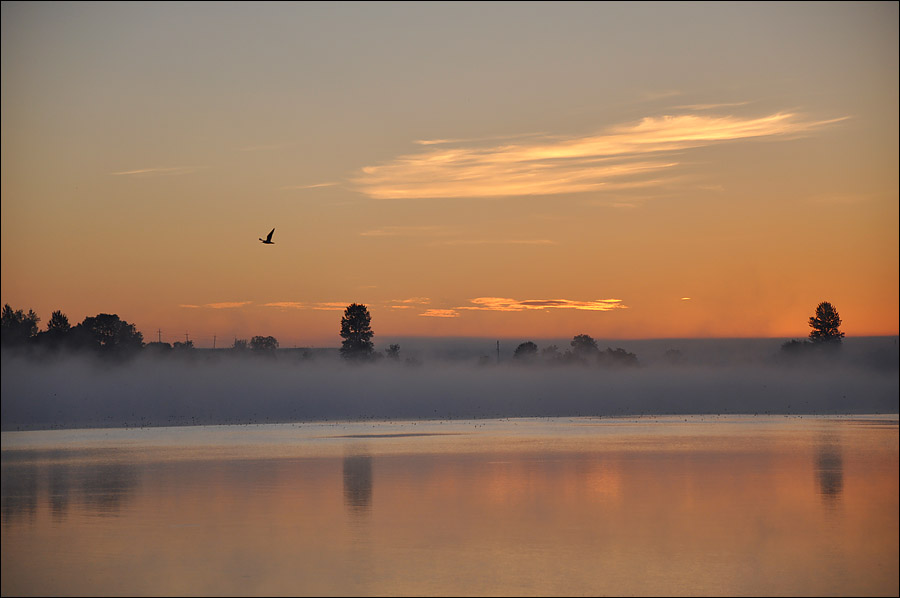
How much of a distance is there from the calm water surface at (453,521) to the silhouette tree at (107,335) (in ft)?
220

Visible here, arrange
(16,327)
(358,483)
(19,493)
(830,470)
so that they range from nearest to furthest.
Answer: (19,493), (358,483), (830,470), (16,327)

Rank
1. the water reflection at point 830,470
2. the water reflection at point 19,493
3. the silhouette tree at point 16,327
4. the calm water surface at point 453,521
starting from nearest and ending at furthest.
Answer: the calm water surface at point 453,521, the water reflection at point 19,493, the water reflection at point 830,470, the silhouette tree at point 16,327

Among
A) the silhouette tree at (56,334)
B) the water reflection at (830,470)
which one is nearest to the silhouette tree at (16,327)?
the silhouette tree at (56,334)

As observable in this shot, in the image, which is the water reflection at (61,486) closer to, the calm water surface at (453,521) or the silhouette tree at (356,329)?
the calm water surface at (453,521)

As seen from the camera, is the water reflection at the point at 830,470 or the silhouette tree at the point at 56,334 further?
the silhouette tree at the point at 56,334

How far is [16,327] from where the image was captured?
132625mm

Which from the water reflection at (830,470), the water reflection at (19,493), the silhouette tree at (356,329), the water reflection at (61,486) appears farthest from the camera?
the silhouette tree at (356,329)

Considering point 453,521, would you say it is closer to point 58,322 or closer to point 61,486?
point 61,486

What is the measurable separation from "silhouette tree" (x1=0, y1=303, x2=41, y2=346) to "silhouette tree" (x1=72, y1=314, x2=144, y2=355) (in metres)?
5.87

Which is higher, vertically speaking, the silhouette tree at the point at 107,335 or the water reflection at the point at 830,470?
the silhouette tree at the point at 107,335

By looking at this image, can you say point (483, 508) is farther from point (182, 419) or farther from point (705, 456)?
point (182, 419)

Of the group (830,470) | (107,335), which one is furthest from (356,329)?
(830,470)

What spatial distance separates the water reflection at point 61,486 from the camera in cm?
4400

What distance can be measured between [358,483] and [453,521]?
13518 mm
